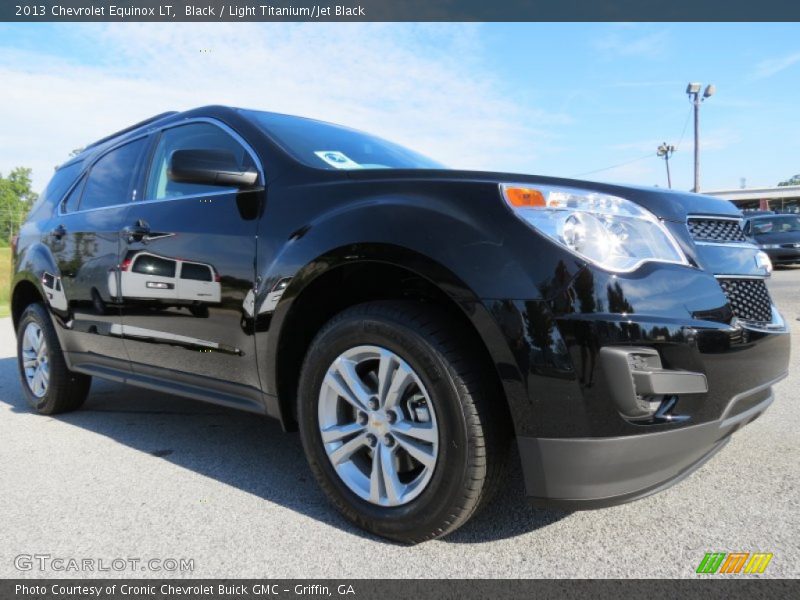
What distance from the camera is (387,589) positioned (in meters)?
1.87

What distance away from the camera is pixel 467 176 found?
2.07m

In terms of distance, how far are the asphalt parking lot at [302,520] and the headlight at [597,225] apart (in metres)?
0.97

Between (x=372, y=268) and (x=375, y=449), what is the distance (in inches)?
26.2

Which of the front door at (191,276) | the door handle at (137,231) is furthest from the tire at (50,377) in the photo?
the door handle at (137,231)

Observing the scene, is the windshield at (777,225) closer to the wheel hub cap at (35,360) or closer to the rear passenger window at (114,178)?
the rear passenger window at (114,178)

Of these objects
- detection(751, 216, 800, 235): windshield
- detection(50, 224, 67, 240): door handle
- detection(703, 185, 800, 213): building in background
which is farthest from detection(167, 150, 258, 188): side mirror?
detection(703, 185, 800, 213): building in background

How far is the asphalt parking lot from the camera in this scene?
78.9 inches

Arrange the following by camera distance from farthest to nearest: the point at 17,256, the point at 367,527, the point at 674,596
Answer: the point at 17,256 < the point at 367,527 < the point at 674,596

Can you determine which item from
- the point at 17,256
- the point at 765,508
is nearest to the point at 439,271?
the point at 765,508

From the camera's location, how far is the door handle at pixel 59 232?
3918 mm

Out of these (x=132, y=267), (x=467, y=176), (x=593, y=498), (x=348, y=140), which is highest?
(x=348, y=140)

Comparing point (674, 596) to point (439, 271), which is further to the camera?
point (439, 271)

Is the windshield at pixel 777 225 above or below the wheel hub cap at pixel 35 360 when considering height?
above

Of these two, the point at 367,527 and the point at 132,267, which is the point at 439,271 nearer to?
the point at 367,527
